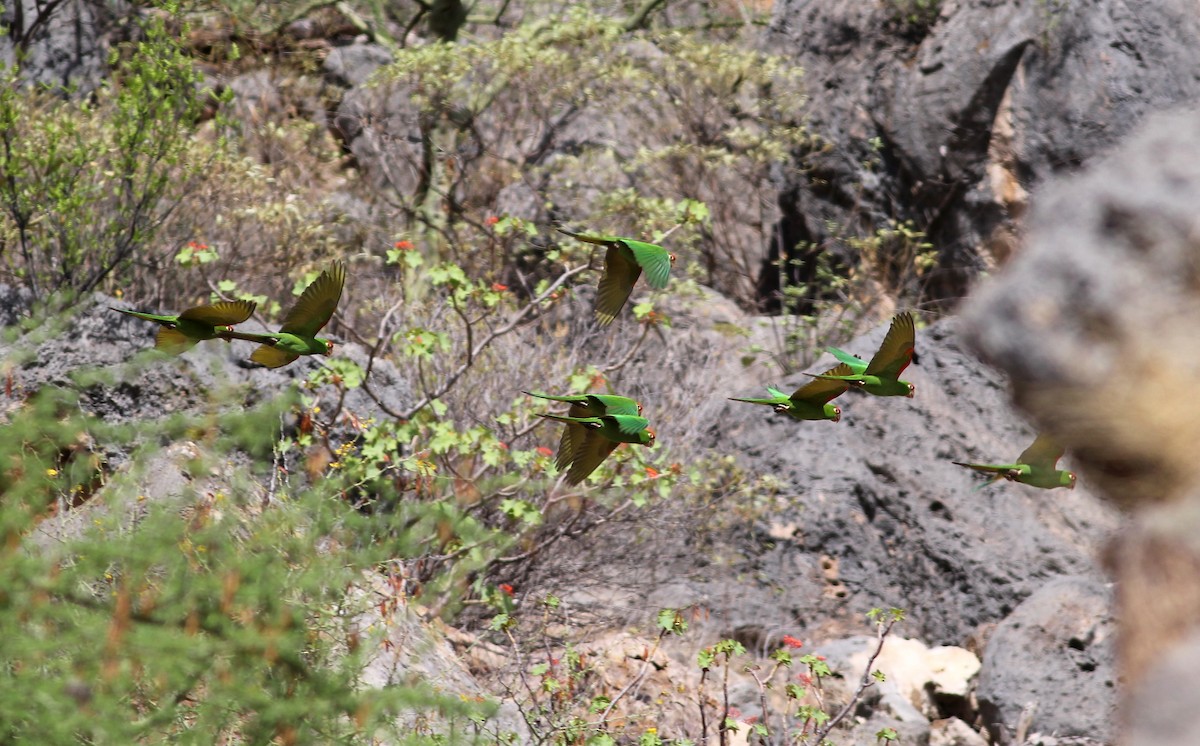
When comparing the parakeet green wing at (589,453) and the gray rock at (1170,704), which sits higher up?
the gray rock at (1170,704)

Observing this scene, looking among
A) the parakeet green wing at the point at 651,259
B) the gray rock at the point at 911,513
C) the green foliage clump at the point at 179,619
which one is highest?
the parakeet green wing at the point at 651,259

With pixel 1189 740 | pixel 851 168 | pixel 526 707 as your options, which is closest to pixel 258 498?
pixel 526 707

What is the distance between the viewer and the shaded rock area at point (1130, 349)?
5.16ft

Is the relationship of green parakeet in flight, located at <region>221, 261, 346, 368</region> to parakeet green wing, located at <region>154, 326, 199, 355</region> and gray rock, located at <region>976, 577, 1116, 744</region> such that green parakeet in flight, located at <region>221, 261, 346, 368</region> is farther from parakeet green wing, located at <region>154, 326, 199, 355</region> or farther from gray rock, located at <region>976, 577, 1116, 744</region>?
gray rock, located at <region>976, 577, 1116, 744</region>

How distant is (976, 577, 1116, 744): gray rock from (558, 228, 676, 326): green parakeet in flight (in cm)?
347

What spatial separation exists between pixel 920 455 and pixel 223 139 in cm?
428

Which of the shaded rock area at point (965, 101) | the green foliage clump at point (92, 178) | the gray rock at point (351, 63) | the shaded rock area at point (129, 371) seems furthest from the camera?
the gray rock at point (351, 63)

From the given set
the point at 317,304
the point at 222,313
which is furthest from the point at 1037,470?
the point at 222,313

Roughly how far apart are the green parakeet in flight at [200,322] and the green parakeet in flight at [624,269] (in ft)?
2.11

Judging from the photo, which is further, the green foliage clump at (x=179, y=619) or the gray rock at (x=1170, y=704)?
the green foliage clump at (x=179, y=619)

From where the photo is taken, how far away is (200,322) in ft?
7.92

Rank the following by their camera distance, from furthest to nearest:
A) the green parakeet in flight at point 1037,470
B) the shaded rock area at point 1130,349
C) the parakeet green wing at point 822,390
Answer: the parakeet green wing at point 822,390 → the green parakeet in flight at point 1037,470 → the shaded rock area at point 1130,349

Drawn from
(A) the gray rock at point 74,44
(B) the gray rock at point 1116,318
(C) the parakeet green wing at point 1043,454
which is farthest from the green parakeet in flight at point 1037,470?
(A) the gray rock at point 74,44

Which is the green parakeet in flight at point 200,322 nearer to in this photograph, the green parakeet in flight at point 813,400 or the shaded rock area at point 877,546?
the green parakeet in flight at point 813,400
